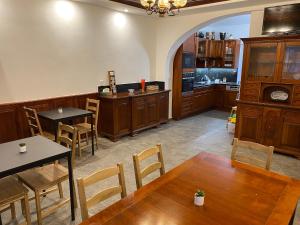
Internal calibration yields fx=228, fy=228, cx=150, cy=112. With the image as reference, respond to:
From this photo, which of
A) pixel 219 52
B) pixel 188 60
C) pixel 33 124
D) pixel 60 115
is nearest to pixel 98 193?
pixel 60 115

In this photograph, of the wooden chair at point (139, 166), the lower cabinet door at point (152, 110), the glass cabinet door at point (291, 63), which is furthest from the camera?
the lower cabinet door at point (152, 110)

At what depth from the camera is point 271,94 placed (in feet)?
14.3

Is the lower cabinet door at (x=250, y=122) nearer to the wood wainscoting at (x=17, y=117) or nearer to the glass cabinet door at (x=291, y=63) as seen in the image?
the glass cabinet door at (x=291, y=63)

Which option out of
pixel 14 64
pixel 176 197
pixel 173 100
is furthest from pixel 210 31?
pixel 176 197

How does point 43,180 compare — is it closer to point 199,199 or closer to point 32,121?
point 199,199

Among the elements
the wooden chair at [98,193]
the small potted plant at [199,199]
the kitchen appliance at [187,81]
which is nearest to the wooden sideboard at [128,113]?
the kitchen appliance at [187,81]

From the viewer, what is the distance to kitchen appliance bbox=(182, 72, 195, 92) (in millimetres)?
6307

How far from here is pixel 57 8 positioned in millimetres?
3967

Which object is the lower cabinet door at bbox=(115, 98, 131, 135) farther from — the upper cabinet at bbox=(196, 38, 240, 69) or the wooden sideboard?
the upper cabinet at bbox=(196, 38, 240, 69)

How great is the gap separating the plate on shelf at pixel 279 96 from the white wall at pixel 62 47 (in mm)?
3057

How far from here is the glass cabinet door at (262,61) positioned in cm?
408

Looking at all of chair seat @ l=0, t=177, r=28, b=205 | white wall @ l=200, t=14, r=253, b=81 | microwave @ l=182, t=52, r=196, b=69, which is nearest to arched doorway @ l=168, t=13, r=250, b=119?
microwave @ l=182, t=52, r=196, b=69

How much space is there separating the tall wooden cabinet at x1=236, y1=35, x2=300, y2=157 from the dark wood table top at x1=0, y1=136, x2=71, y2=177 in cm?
348

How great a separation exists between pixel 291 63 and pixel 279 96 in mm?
626
